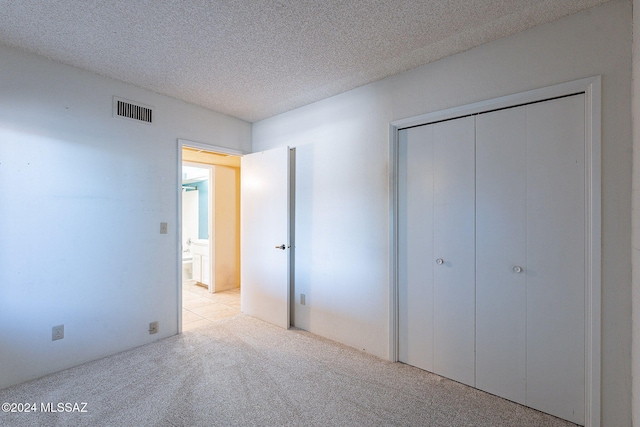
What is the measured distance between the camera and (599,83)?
1.65 metres

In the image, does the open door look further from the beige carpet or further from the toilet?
the toilet

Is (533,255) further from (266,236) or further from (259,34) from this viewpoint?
(266,236)

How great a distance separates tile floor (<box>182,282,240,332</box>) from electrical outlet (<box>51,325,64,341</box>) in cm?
108

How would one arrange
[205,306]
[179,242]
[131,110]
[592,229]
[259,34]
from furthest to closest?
[205,306] < [179,242] < [131,110] < [259,34] < [592,229]

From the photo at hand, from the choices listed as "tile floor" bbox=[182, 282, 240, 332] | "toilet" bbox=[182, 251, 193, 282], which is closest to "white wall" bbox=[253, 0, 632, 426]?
"tile floor" bbox=[182, 282, 240, 332]

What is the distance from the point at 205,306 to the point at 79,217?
2153mm

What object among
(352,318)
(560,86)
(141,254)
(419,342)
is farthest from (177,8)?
(419,342)

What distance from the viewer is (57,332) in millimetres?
2332

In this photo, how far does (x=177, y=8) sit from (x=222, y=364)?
266 cm

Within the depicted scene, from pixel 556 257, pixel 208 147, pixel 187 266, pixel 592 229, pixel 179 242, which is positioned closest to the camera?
pixel 592 229

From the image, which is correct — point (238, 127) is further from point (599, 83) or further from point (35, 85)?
point (599, 83)

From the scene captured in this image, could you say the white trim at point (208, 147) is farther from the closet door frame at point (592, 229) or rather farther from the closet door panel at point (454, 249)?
the closet door frame at point (592, 229)

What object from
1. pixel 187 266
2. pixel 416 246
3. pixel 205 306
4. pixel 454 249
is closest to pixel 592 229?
pixel 454 249

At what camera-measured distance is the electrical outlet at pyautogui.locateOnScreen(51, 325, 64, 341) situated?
7.59ft
